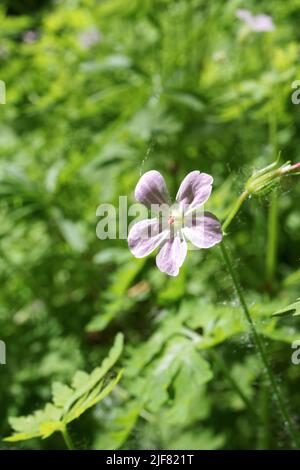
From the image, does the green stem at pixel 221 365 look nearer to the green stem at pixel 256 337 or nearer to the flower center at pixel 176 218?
the green stem at pixel 256 337

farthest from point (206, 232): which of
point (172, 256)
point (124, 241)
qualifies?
point (124, 241)

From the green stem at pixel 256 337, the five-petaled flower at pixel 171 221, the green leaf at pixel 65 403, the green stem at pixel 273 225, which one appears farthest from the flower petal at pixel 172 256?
the green stem at pixel 273 225

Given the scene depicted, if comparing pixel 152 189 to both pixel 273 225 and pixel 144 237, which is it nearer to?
pixel 144 237

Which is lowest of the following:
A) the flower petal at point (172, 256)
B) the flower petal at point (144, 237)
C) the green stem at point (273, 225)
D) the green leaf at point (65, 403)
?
the green leaf at point (65, 403)

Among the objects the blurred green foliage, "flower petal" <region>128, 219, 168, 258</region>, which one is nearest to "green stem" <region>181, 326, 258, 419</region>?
the blurred green foliage

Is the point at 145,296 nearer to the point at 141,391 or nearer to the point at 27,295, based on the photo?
the point at 27,295

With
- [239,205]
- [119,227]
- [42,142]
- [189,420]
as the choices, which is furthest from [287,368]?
[42,142]
